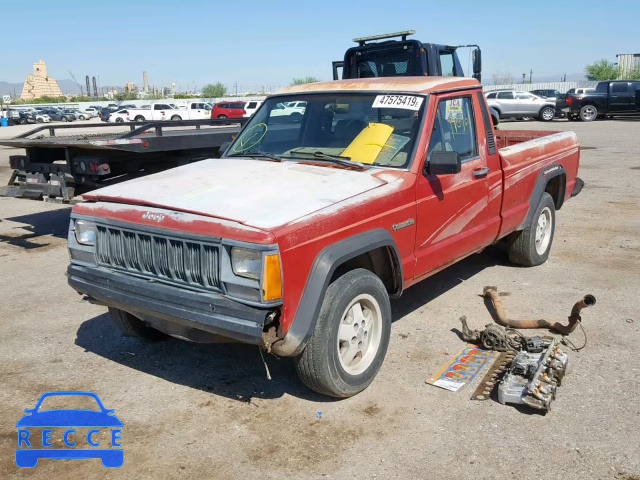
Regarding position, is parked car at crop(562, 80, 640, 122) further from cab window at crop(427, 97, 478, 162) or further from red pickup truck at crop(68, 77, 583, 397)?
cab window at crop(427, 97, 478, 162)

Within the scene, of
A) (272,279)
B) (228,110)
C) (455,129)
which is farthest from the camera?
(228,110)

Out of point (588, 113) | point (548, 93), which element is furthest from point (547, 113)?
point (548, 93)

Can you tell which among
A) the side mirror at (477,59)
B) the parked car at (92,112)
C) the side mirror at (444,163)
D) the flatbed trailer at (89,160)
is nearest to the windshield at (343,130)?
the side mirror at (444,163)

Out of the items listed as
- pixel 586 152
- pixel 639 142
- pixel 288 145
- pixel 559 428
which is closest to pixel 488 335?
pixel 559 428

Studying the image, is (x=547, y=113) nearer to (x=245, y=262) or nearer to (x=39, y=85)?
(x=245, y=262)

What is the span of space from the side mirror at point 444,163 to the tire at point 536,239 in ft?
7.29

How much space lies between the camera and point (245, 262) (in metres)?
3.36

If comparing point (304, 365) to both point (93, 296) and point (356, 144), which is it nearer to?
point (93, 296)

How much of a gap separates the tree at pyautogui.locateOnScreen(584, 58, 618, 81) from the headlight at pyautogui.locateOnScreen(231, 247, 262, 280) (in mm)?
62690

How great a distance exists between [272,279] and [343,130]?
6.10 ft

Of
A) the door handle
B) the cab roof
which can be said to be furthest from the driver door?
the cab roof

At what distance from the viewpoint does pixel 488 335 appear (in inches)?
180

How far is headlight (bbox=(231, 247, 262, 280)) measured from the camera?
332 centimetres

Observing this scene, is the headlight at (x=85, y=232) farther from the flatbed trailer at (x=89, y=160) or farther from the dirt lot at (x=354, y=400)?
the flatbed trailer at (x=89, y=160)
